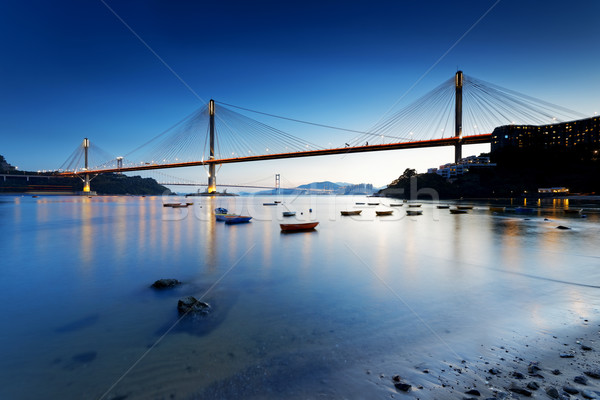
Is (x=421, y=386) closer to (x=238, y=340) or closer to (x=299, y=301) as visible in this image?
A: (x=238, y=340)

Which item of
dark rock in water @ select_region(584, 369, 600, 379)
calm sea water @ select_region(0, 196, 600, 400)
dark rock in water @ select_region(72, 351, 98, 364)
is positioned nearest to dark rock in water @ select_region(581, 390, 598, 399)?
dark rock in water @ select_region(584, 369, 600, 379)

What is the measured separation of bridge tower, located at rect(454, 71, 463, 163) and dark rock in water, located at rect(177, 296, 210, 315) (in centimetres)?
5323

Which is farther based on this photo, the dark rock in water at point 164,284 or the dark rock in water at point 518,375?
the dark rock in water at point 164,284

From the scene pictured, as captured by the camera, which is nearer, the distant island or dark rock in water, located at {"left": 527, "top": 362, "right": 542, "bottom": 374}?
dark rock in water, located at {"left": 527, "top": 362, "right": 542, "bottom": 374}

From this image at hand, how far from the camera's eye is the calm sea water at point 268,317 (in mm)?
3480

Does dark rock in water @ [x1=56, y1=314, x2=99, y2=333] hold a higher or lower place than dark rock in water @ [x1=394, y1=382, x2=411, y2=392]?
lower

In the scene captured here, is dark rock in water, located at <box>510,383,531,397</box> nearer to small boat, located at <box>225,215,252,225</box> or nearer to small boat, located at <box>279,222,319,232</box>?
small boat, located at <box>279,222,319,232</box>

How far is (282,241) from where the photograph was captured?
49.8 ft

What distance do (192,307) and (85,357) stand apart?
5.98 feet

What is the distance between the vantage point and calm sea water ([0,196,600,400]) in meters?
3.48

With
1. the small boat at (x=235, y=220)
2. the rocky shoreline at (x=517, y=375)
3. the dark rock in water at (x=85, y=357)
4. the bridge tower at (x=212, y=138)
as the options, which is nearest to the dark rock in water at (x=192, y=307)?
the dark rock in water at (x=85, y=357)

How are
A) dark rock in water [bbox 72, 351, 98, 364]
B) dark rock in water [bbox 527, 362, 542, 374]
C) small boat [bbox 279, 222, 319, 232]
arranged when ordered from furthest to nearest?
1. small boat [bbox 279, 222, 319, 232]
2. dark rock in water [bbox 72, 351, 98, 364]
3. dark rock in water [bbox 527, 362, 542, 374]

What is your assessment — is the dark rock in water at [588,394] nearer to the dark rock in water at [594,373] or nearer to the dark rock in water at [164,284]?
the dark rock in water at [594,373]

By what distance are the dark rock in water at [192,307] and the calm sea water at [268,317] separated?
0.20m
